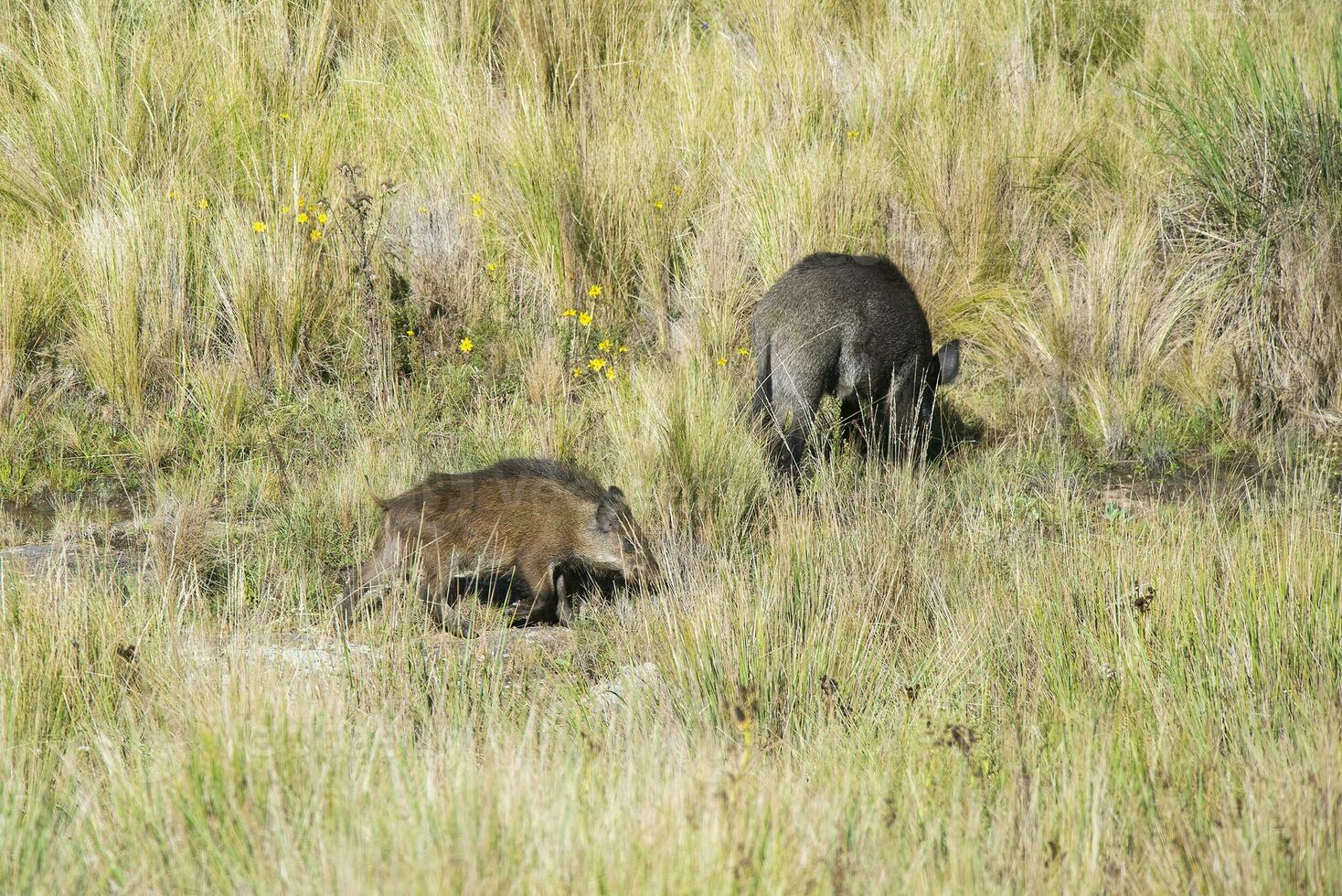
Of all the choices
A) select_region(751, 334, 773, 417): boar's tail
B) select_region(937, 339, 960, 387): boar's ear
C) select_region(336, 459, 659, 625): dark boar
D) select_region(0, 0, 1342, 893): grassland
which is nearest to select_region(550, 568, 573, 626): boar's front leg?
select_region(336, 459, 659, 625): dark boar

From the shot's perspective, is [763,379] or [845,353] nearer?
[845,353]

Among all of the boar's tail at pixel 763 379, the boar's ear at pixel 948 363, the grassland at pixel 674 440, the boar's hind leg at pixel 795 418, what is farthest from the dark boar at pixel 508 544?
the boar's ear at pixel 948 363

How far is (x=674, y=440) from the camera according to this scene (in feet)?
19.2

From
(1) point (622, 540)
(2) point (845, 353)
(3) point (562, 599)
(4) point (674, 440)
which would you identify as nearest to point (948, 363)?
(2) point (845, 353)

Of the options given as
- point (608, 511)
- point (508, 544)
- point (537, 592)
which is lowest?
Answer: point (537, 592)

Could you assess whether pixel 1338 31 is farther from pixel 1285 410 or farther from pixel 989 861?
pixel 989 861

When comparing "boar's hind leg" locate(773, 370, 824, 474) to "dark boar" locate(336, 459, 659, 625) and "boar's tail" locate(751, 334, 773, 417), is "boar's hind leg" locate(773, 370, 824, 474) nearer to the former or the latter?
"boar's tail" locate(751, 334, 773, 417)

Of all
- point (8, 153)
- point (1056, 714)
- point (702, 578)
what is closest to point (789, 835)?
point (1056, 714)

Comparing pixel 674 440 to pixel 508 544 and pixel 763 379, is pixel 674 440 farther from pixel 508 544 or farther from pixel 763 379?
pixel 508 544

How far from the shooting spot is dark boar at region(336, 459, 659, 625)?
4.93 meters

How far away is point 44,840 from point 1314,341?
251 inches

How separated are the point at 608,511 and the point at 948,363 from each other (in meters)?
2.31

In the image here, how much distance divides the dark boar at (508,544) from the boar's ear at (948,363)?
2.18 metres

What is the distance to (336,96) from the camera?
8969 millimetres
